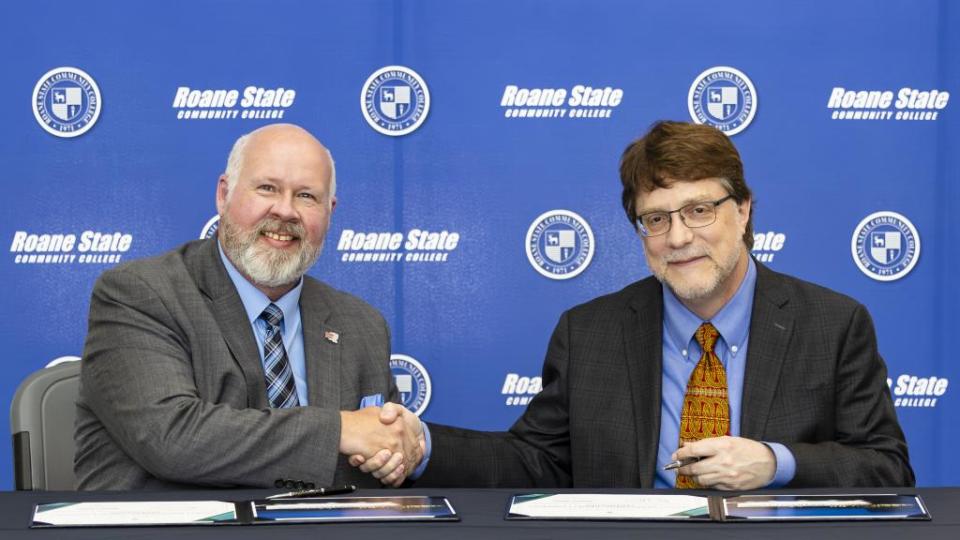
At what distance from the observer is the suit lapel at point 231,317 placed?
3.05 meters

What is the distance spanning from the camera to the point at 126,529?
6.86ft

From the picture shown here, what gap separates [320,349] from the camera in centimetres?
327

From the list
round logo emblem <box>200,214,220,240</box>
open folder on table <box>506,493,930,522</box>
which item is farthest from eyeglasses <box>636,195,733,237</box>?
round logo emblem <box>200,214,220,240</box>

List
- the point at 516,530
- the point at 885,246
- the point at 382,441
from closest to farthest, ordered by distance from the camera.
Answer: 1. the point at 516,530
2. the point at 382,441
3. the point at 885,246

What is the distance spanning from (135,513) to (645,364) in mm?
1510

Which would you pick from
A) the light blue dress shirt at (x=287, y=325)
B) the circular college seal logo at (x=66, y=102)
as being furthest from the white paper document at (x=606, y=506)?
the circular college seal logo at (x=66, y=102)

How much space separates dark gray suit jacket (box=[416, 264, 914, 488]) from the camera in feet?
10.0

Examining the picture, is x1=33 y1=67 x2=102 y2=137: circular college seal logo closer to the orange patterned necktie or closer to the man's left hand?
the orange patterned necktie

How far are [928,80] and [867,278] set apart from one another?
2.74 feet

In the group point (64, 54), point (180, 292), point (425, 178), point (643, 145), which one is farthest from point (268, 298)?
point (64, 54)

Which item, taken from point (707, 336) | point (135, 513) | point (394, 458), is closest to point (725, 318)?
point (707, 336)

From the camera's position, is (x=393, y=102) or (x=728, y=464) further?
(x=393, y=102)

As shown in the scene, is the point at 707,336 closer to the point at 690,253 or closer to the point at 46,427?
the point at 690,253

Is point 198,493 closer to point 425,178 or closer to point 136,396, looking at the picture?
point 136,396
